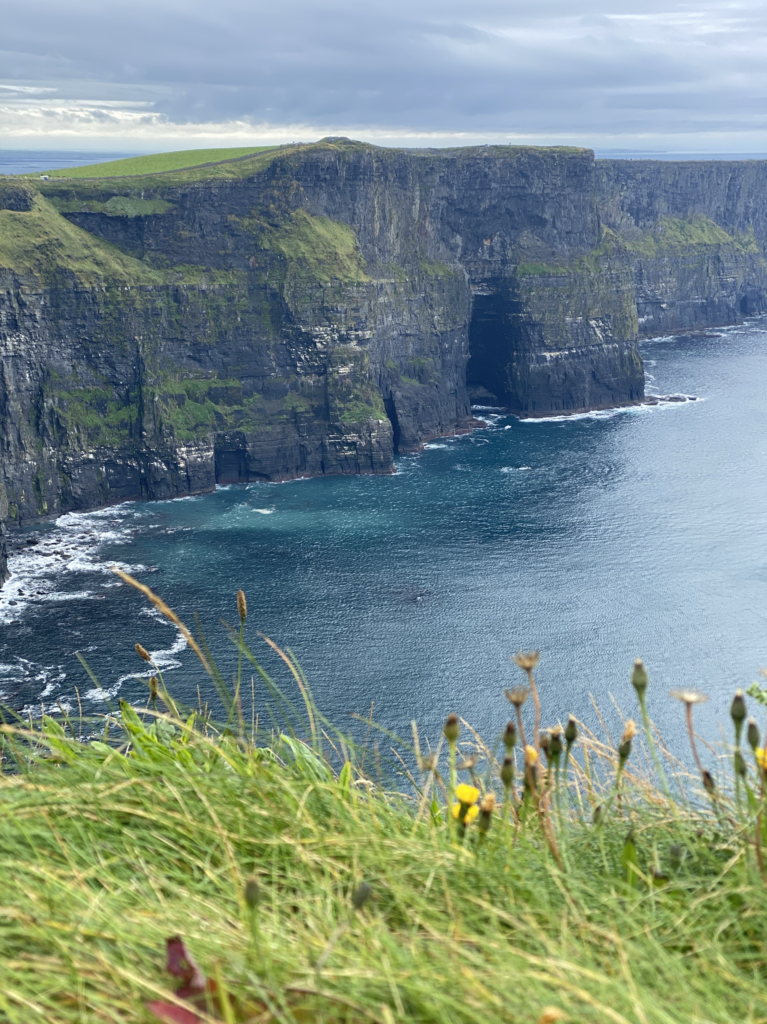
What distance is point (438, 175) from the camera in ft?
374

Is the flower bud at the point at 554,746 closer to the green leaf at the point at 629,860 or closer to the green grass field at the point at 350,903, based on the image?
the green grass field at the point at 350,903

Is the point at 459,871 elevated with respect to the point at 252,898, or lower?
lower

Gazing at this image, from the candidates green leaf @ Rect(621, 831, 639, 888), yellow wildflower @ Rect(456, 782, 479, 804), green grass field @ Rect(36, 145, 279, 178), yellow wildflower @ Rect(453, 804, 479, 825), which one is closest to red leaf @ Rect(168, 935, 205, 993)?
yellow wildflower @ Rect(456, 782, 479, 804)

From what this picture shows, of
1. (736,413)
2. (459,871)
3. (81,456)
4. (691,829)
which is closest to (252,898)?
(459,871)

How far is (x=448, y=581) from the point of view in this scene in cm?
6391

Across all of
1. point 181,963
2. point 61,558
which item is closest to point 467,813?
point 181,963

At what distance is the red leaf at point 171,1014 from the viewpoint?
3279 mm

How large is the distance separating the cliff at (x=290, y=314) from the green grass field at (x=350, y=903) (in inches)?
2521

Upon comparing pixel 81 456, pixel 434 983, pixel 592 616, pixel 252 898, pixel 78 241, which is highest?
→ pixel 78 241

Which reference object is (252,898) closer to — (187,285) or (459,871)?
(459,871)

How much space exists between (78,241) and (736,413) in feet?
233

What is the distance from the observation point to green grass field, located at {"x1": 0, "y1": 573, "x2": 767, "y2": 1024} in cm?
343

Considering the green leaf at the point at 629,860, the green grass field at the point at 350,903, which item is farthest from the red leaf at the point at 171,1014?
the green leaf at the point at 629,860

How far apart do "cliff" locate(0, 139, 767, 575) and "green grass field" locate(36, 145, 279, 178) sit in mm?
15893
